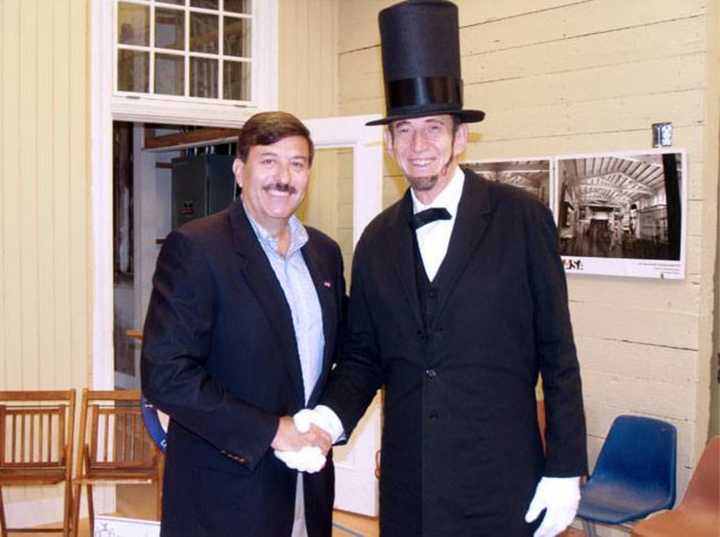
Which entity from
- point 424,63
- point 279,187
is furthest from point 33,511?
point 424,63

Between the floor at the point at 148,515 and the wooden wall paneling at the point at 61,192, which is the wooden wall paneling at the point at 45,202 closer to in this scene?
the wooden wall paneling at the point at 61,192

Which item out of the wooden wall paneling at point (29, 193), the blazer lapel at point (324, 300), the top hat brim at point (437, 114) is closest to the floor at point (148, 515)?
the wooden wall paneling at point (29, 193)

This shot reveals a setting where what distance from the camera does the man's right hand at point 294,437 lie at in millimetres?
2027

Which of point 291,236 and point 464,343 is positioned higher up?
point 291,236

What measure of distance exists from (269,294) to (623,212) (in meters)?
2.08

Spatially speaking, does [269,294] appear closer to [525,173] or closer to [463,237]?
[463,237]

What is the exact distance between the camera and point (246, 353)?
6.78ft

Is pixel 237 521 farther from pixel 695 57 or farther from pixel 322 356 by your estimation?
pixel 695 57

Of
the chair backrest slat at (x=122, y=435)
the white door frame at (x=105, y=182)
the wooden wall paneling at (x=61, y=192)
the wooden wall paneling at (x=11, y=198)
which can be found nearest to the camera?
the chair backrest slat at (x=122, y=435)

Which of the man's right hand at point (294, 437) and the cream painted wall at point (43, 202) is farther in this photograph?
the cream painted wall at point (43, 202)

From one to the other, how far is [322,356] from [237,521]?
0.45 meters

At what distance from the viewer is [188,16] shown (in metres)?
4.66

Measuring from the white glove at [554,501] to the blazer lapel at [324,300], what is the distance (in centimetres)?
59

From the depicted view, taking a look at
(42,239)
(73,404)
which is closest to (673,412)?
(73,404)
